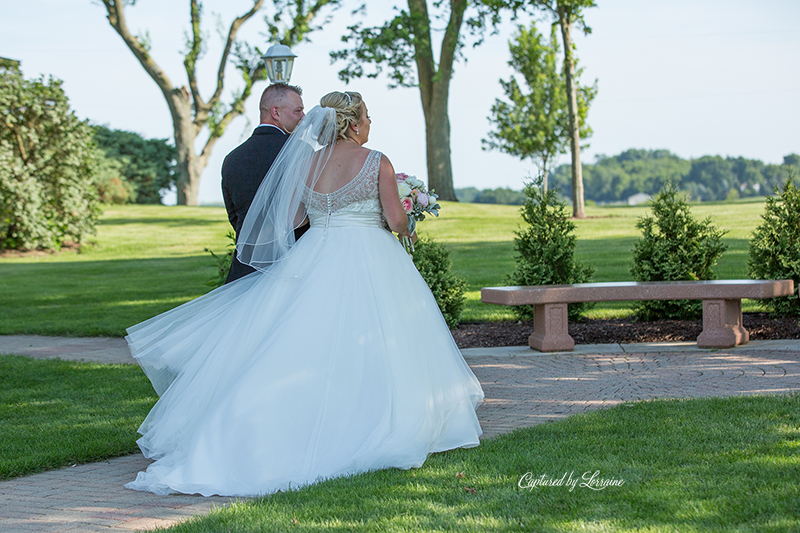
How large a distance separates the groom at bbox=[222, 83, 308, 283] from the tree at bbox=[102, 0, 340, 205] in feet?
98.6

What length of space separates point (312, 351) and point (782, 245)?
6857 mm

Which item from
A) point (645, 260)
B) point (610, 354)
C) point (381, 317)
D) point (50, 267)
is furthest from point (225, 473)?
point (50, 267)

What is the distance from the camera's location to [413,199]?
5.20m

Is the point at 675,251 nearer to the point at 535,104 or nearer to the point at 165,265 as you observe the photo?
the point at 165,265

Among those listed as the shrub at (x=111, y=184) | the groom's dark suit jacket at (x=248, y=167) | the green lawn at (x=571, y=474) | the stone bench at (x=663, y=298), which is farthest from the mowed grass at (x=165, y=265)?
the shrub at (x=111, y=184)

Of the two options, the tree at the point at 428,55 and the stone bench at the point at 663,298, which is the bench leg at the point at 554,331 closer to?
the stone bench at the point at 663,298

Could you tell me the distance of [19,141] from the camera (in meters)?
20.3

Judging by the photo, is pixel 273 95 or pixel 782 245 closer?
pixel 273 95

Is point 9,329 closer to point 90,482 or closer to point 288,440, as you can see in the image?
point 90,482

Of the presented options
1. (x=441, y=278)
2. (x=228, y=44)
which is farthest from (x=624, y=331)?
(x=228, y=44)

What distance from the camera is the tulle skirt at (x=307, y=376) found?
403 centimetres

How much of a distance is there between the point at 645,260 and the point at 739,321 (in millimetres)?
1814

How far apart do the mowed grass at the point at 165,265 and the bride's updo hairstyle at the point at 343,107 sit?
5.71 m

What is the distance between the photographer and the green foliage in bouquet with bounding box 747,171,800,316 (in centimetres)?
879
